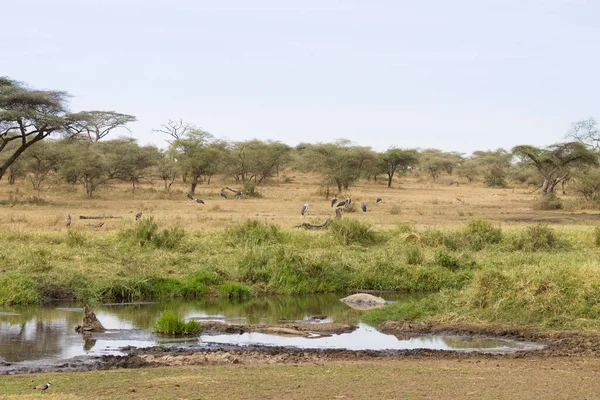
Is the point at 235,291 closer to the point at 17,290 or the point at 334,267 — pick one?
the point at 334,267

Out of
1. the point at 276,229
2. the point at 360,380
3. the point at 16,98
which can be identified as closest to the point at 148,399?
the point at 360,380

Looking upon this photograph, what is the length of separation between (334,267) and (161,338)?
243 inches

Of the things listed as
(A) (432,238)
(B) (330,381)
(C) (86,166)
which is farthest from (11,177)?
(B) (330,381)

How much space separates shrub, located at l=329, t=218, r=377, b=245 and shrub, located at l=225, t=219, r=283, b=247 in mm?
1432

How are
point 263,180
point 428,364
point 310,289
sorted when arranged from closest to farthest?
point 428,364, point 310,289, point 263,180

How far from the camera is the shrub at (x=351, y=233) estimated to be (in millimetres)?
19906

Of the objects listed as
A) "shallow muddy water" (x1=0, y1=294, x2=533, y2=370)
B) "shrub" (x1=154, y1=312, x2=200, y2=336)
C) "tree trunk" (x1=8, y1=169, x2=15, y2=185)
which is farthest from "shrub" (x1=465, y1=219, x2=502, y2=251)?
"tree trunk" (x1=8, y1=169, x2=15, y2=185)

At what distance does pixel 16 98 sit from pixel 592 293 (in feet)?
93.9

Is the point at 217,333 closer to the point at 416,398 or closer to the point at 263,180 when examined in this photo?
the point at 416,398

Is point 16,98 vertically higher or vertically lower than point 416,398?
higher

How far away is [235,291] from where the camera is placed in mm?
15227

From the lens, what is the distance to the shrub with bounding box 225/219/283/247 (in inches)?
754

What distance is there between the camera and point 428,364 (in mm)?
9047

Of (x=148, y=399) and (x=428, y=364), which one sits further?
(x=428, y=364)
